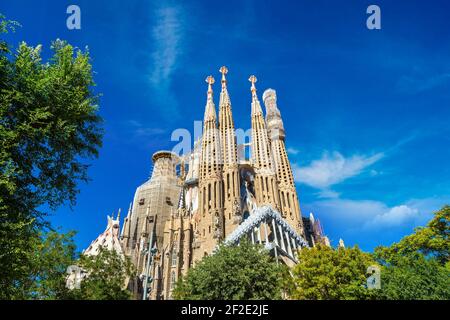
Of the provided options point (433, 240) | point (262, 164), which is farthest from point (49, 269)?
point (262, 164)

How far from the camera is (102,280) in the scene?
1908 cm

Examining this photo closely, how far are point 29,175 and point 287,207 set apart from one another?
39415mm

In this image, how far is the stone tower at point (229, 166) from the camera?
1671 inches

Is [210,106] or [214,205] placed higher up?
[210,106]

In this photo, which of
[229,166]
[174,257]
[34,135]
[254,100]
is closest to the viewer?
[34,135]

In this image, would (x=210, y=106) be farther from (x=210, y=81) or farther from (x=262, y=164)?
(x=262, y=164)

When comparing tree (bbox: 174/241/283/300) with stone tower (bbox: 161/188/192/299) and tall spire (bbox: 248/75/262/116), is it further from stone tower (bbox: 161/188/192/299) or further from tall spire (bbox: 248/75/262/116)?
tall spire (bbox: 248/75/262/116)

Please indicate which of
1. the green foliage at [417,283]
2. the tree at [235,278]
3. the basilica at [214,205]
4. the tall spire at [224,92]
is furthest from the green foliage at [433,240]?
the tall spire at [224,92]

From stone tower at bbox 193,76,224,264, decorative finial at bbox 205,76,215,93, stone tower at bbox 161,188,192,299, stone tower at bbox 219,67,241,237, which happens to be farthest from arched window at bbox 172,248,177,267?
decorative finial at bbox 205,76,215,93

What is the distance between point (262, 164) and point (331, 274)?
30.5m

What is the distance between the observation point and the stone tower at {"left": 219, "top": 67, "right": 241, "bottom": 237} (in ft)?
139

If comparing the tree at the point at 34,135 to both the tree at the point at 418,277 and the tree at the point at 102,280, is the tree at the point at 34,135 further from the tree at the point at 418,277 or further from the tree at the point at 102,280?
the tree at the point at 418,277

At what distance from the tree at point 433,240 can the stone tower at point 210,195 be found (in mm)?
19878
